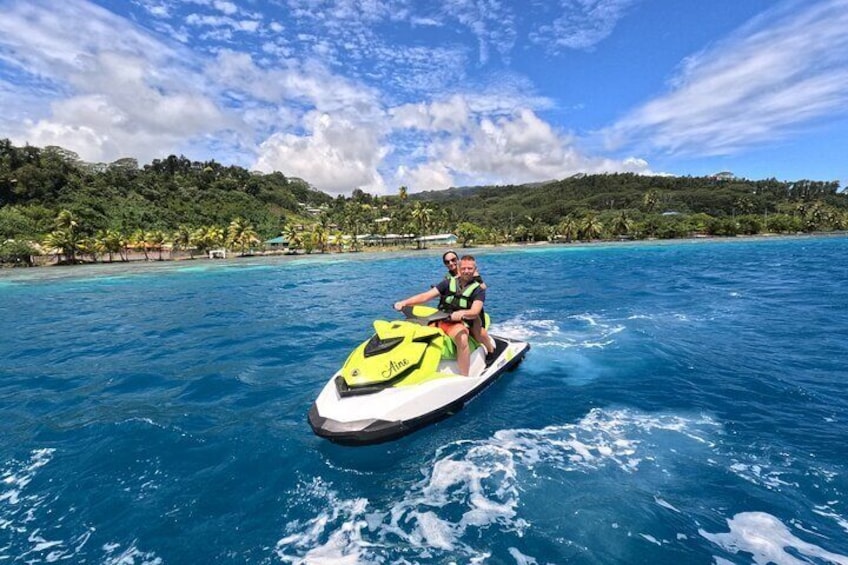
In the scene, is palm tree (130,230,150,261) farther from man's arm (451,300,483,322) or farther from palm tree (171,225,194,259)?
man's arm (451,300,483,322)

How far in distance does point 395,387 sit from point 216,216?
128 metres

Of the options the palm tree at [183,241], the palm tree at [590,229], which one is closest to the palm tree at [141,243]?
the palm tree at [183,241]

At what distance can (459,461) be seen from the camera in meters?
5.36

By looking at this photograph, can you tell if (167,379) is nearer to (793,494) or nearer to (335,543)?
(335,543)

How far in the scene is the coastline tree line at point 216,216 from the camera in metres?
80.0

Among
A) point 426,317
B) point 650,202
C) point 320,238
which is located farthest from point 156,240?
point 650,202

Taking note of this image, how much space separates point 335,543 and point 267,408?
3717 mm

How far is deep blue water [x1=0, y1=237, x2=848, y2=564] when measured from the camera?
13.1 ft

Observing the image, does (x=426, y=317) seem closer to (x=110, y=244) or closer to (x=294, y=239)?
(x=110, y=244)

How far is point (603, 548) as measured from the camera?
12.7 feet

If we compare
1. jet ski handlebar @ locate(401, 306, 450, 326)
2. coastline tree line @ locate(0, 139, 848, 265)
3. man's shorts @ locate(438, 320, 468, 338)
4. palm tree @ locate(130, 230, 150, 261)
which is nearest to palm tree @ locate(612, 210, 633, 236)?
coastline tree line @ locate(0, 139, 848, 265)

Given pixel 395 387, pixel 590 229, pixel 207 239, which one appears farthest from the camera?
pixel 590 229

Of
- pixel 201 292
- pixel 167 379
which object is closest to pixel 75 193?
pixel 201 292

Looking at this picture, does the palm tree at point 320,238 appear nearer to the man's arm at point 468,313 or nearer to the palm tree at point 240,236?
the palm tree at point 240,236
